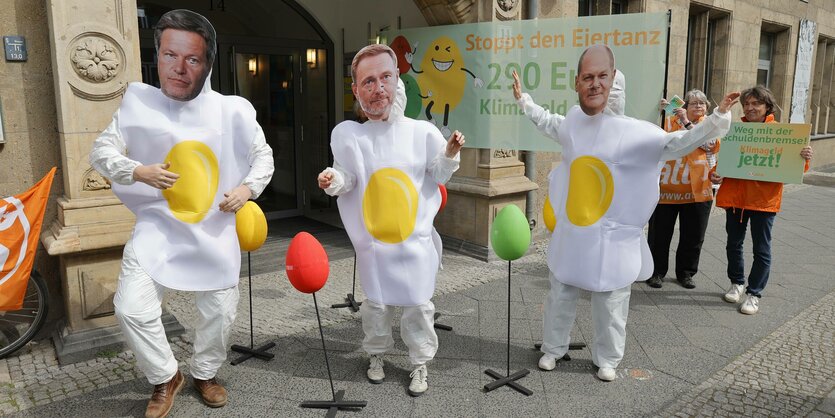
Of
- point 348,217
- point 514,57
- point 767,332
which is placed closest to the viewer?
point 348,217

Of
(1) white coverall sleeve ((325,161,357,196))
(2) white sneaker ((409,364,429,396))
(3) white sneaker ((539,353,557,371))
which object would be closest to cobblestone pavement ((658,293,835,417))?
(3) white sneaker ((539,353,557,371))

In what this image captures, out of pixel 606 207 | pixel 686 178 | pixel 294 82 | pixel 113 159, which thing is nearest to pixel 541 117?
pixel 606 207

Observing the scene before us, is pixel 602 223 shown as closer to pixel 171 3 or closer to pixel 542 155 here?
pixel 542 155

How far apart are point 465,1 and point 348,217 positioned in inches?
140

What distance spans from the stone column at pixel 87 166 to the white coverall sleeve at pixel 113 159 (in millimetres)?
936

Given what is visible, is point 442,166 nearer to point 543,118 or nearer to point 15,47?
point 543,118

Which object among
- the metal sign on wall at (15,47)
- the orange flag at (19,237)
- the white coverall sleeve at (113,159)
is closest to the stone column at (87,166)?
the orange flag at (19,237)

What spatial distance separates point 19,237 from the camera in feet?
12.1

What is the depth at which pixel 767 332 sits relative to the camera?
445cm

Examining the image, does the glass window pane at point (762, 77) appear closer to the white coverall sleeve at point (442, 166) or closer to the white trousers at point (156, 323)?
the white coverall sleeve at point (442, 166)

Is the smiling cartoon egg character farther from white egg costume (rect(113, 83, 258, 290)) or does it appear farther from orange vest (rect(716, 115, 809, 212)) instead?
white egg costume (rect(113, 83, 258, 290))

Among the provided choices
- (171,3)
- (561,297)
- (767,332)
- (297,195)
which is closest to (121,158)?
(561,297)

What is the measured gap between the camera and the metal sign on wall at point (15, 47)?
3.73 metres

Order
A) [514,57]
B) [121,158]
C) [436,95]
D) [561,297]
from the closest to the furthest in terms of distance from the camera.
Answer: [121,158] → [561,297] → [514,57] → [436,95]
